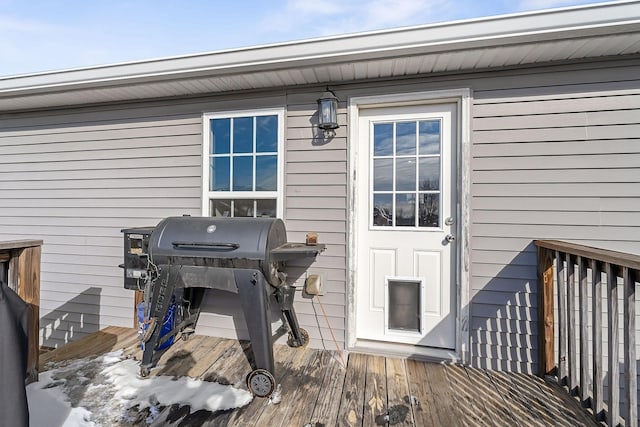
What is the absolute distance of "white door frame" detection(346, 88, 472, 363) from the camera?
7.76 feet

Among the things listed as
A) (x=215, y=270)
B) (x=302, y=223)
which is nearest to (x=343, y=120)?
(x=302, y=223)

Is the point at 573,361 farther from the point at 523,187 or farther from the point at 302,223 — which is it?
the point at 302,223

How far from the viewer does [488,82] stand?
2.36 m

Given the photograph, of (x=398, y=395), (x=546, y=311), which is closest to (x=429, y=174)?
(x=546, y=311)

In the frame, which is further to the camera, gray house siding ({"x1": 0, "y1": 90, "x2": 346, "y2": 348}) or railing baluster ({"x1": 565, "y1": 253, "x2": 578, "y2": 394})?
gray house siding ({"x1": 0, "y1": 90, "x2": 346, "y2": 348})

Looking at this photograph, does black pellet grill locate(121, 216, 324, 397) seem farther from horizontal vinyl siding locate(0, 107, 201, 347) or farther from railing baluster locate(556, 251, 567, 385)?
railing baluster locate(556, 251, 567, 385)

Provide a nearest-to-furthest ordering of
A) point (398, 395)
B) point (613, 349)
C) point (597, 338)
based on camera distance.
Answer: point (613, 349), point (597, 338), point (398, 395)

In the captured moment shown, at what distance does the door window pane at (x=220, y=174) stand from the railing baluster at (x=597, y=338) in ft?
9.18

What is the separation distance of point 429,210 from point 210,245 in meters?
1.77

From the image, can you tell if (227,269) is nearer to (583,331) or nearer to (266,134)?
(266,134)

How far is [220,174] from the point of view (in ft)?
9.53

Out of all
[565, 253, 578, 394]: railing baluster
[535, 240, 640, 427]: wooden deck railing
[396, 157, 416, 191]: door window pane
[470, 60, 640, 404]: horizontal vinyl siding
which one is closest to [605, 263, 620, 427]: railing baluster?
[535, 240, 640, 427]: wooden deck railing

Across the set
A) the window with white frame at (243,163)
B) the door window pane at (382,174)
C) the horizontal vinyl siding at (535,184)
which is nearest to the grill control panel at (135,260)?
the window with white frame at (243,163)

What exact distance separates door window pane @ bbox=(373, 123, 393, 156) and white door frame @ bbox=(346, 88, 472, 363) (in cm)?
18
